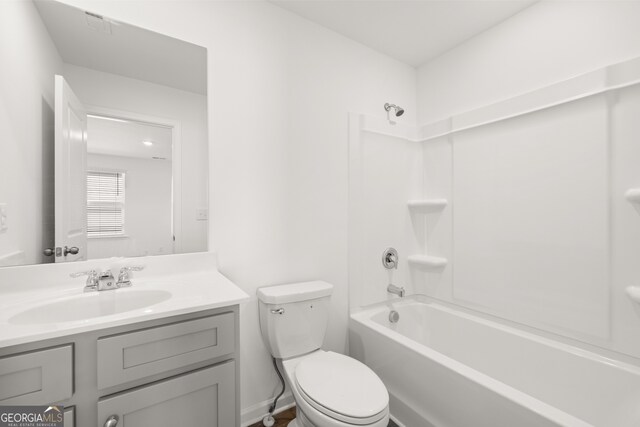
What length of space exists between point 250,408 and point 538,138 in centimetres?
225

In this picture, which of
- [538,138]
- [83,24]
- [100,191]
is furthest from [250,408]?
[538,138]

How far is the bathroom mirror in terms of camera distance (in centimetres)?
110

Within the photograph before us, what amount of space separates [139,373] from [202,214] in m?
0.78

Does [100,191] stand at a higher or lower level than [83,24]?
lower

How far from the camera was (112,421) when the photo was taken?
0.82 metres

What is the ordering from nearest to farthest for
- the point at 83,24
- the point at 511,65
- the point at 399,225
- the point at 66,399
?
the point at 66,399 → the point at 83,24 → the point at 511,65 → the point at 399,225

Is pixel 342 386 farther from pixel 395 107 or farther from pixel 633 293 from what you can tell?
pixel 395 107

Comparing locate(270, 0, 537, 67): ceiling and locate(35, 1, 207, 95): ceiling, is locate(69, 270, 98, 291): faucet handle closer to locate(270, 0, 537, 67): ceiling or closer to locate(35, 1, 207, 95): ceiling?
locate(35, 1, 207, 95): ceiling

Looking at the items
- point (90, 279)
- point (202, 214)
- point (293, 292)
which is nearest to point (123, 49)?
point (202, 214)

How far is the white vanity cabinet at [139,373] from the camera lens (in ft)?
2.44

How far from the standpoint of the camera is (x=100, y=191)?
4.15 feet

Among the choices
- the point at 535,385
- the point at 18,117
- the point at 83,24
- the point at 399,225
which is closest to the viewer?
the point at 18,117

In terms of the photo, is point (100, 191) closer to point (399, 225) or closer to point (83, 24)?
point (83, 24)

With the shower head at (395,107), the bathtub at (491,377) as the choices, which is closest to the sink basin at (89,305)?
the bathtub at (491,377)
